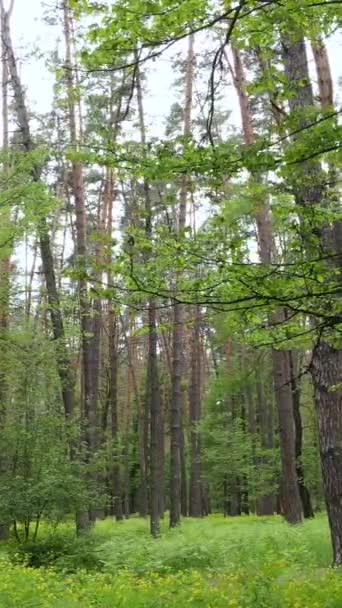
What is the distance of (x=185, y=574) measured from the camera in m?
8.52

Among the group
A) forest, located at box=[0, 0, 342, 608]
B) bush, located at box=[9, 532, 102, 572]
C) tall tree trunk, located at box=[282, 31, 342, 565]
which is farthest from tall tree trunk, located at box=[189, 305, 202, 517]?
tall tree trunk, located at box=[282, 31, 342, 565]

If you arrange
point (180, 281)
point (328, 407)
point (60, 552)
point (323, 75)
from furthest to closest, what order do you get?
1. point (60, 552)
2. point (323, 75)
3. point (328, 407)
4. point (180, 281)

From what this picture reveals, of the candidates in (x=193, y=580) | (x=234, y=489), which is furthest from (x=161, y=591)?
(x=234, y=489)

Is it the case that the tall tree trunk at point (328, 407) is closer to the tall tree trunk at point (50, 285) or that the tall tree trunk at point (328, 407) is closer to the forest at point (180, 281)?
the forest at point (180, 281)

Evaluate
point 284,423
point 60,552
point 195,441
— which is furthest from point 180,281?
point 195,441

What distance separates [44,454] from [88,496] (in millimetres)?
1267

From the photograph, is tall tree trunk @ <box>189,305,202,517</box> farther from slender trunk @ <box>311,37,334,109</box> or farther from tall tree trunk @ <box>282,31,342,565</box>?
tall tree trunk @ <box>282,31,342,565</box>

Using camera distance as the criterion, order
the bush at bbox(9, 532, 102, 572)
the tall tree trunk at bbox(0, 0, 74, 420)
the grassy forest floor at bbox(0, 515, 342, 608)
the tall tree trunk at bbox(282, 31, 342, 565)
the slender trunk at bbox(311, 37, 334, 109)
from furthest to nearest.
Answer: the tall tree trunk at bbox(0, 0, 74, 420) < the bush at bbox(9, 532, 102, 572) < the slender trunk at bbox(311, 37, 334, 109) < the tall tree trunk at bbox(282, 31, 342, 565) < the grassy forest floor at bbox(0, 515, 342, 608)

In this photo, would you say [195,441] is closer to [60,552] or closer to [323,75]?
[60,552]

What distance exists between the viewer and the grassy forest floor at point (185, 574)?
5.85 metres

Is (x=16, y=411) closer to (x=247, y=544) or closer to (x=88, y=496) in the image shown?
(x=88, y=496)

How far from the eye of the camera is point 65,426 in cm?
1345

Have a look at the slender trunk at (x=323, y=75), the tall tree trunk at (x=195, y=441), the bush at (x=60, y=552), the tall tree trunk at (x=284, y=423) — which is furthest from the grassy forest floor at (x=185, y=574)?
the tall tree trunk at (x=195, y=441)

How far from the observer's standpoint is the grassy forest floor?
19.2 feet
